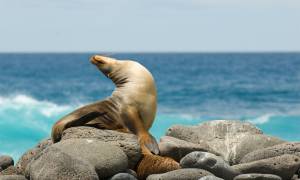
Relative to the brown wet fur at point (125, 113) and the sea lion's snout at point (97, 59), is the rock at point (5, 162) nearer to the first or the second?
the brown wet fur at point (125, 113)

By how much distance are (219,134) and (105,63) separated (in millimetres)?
1756

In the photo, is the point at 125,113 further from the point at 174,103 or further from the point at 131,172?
the point at 174,103

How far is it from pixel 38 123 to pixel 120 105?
18227 mm

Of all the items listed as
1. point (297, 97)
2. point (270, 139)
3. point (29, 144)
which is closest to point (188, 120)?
point (29, 144)

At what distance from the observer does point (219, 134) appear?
945cm

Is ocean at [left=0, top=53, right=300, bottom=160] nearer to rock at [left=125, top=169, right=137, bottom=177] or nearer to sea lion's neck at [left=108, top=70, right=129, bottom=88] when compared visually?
sea lion's neck at [left=108, top=70, right=129, bottom=88]

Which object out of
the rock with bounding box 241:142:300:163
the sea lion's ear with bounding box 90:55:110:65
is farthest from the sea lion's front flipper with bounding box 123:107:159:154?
the rock with bounding box 241:142:300:163

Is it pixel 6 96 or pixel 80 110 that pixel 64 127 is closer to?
pixel 80 110

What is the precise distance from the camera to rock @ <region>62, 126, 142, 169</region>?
25.7 ft

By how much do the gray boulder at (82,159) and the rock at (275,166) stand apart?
1.28 meters

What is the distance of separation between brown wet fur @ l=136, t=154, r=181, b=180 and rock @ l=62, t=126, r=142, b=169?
0.29 ft

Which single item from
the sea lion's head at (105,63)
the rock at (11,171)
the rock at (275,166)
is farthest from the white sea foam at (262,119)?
the rock at (275,166)

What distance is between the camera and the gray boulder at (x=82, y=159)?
693 centimetres

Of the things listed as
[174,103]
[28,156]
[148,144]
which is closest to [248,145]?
[148,144]
